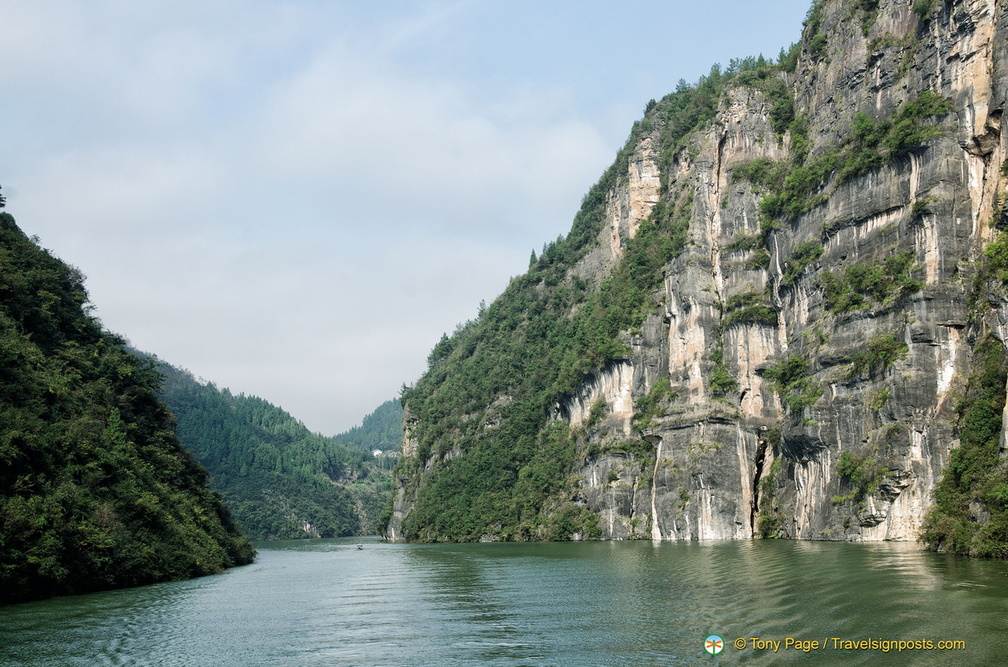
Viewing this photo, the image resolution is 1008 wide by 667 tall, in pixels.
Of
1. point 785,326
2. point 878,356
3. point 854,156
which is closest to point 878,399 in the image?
point 878,356

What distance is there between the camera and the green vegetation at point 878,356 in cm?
5959

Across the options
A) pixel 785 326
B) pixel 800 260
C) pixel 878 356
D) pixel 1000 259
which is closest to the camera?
pixel 1000 259

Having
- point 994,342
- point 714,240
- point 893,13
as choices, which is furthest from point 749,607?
point 714,240

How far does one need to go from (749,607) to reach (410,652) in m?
10.8

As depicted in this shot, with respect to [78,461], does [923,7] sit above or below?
above

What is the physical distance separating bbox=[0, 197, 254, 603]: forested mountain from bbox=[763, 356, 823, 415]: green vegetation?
153 feet

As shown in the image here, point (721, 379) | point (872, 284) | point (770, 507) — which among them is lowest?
point (770, 507)

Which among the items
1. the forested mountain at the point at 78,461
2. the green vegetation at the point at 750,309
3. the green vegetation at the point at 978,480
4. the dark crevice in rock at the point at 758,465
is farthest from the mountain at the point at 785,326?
the forested mountain at the point at 78,461

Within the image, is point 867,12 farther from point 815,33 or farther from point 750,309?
point 750,309

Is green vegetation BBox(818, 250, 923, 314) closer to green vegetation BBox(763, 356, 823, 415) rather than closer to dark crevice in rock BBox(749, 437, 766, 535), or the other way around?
green vegetation BBox(763, 356, 823, 415)

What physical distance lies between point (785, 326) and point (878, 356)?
20384 mm

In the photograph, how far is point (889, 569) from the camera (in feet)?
114

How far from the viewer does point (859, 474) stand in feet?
196

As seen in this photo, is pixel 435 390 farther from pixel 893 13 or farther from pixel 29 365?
pixel 29 365
